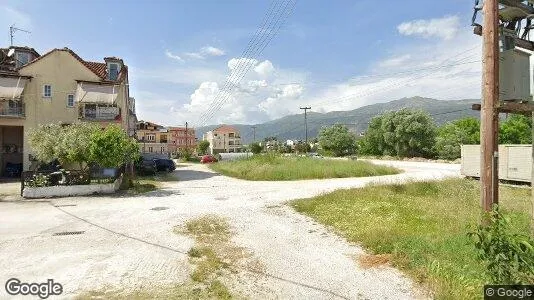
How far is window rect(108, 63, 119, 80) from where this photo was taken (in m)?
30.6

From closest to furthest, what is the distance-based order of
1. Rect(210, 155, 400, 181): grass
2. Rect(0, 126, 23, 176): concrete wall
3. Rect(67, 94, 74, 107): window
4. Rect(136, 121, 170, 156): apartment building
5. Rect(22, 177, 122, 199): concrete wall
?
1. Rect(22, 177, 122, 199): concrete wall
2. Rect(210, 155, 400, 181): grass
3. Rect(67, 94, 74, 107): window
4. Rect(0, 126, 23, 176): concrete wall
5. Rect(136, 121, 170, 156): apartment building

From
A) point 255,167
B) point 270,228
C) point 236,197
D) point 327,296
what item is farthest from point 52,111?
point 327,296

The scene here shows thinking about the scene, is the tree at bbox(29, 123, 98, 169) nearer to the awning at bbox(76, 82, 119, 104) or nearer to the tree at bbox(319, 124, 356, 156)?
the awning at bbox(76, 82, 119, 104)

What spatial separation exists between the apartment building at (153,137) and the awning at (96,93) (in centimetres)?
6209

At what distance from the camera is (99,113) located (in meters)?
28.7

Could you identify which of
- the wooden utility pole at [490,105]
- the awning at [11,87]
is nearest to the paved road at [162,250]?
the wooden utility pole at [490,105]

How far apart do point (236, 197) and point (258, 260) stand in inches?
381

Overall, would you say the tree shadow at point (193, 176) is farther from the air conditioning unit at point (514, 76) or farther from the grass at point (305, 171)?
Result: the air conditioning unit at point (514, 76)

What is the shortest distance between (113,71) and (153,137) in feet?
212

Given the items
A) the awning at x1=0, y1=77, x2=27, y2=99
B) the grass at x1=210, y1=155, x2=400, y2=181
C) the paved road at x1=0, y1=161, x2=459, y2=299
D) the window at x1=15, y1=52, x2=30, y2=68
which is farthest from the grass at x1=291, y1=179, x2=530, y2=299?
the window at x1=15, y1=52, x2=30, y2=68

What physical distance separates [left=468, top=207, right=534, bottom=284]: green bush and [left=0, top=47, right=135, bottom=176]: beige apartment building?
29.0 meters

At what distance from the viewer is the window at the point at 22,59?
91.4 feet

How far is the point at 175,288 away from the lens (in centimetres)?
610

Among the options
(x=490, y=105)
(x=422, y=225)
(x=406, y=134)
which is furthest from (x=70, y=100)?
(x=406, y=134)
